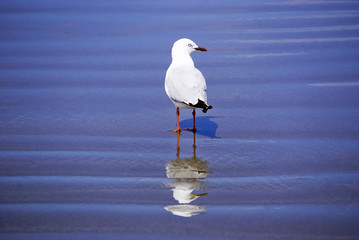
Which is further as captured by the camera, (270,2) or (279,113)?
(270,2)

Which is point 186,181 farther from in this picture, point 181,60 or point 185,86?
point 181,60

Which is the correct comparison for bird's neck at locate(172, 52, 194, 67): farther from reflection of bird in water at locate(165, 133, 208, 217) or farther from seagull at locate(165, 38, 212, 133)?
reflection of bird in water at locate(165, 133, 208, 217)

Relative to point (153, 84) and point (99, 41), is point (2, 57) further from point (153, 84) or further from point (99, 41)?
point (153, 84)

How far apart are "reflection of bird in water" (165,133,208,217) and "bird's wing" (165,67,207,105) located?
24.4 inches

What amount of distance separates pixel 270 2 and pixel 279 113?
5.67m

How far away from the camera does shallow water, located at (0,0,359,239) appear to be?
416 cm

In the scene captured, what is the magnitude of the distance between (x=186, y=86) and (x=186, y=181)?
5.27ft

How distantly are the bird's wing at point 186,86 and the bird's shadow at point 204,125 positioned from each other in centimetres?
42

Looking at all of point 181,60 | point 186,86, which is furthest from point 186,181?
point 181,60

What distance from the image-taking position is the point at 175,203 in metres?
4.36

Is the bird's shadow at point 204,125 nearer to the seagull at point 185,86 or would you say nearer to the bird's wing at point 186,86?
the seagull at point 185,86

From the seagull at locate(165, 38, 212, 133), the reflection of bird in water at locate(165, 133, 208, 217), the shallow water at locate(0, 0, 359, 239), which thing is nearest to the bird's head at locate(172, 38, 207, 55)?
the seagull at locate(165, 38, 212, 133)

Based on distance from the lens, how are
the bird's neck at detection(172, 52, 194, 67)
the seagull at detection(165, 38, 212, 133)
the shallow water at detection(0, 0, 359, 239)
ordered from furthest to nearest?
the bird's neck at detection(172, 52, 194, 67)
the seagull at detection(165, 38, 212, 133)
the shallow water at detection(0, 0, 359, 239)

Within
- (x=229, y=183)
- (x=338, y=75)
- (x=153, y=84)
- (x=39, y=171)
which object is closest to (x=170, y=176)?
(x=229, y=183)
